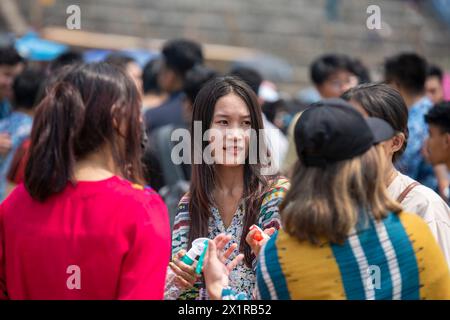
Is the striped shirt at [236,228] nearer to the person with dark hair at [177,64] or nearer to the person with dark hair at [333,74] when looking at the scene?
the person with dark hair at [177,64]

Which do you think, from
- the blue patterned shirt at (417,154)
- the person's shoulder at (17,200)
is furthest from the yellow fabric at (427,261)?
the blue patterned shirt at (417,154)

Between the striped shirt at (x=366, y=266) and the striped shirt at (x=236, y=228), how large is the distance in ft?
2.39

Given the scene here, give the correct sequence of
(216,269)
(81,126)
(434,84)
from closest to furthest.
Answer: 1. (81,126)
2. (216,269)
3. (434,84)

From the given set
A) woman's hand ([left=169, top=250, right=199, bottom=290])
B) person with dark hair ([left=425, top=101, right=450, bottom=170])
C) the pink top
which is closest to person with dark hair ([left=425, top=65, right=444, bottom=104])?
person with dark hair ([left=425, top=101, right=450, bottom=170])

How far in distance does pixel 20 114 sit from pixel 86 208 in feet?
12.0

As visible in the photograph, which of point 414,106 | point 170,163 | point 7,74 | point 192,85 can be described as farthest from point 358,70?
point 7,74

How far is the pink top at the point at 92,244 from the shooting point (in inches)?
106

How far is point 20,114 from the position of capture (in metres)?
6.20

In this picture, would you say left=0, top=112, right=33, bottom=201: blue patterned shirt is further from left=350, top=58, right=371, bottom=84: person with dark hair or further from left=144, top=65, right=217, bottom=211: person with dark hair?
left=350, top=58, right=371, bottom=84: person with dark hair

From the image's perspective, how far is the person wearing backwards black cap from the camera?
2.66m

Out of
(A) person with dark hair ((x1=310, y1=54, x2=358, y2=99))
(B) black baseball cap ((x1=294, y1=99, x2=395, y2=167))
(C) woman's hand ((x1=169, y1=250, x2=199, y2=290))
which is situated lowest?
(C) woman's hand ((x1=169, y1=250, x2=199, y2=290))

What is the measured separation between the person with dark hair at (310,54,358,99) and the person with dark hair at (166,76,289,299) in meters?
3.20

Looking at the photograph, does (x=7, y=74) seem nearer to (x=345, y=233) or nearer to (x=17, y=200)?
(x=17, y=200)

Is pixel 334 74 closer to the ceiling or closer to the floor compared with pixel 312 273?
closer to the ceiling
